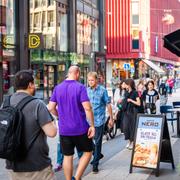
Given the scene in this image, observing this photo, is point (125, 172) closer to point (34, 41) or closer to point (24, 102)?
point (24, 102)

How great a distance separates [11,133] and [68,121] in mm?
2519

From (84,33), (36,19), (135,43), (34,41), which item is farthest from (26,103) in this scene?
(135,43)

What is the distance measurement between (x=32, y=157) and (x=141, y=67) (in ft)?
215

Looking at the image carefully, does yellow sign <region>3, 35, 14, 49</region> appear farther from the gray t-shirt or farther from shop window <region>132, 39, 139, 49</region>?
shop window <region>132, 39, 139, 49</region>

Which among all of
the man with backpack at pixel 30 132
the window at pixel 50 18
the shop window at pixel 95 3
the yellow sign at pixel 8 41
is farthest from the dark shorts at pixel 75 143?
the shop window at pixel 95 3

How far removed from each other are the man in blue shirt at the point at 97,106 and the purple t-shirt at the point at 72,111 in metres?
1.55

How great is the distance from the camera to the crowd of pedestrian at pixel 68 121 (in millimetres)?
4602

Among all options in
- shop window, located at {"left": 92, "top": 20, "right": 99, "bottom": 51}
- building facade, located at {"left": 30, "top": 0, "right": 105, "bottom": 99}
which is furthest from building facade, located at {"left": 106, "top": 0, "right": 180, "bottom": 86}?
building facade, located at {"left": 30, "top": 0, "right": 105, "bottom": 99}

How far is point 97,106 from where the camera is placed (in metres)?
8.67

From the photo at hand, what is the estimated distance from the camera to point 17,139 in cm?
443

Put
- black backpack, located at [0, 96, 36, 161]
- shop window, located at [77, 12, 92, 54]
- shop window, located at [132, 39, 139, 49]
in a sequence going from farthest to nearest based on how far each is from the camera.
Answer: shop window, located at [132, 39, 139, 49] → shop window, located at [77, 12, 92, 54] → black backpack, located at [0, 96, 36, 161]

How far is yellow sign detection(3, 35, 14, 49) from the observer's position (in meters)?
24.5

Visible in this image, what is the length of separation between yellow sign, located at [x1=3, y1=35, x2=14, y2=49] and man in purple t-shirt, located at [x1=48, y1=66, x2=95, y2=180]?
17941 mm

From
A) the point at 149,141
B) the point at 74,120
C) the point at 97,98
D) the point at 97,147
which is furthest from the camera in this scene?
the point at 97,98
